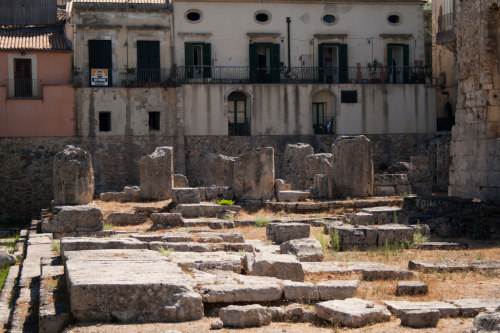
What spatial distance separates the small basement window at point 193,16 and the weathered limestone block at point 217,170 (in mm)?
10052

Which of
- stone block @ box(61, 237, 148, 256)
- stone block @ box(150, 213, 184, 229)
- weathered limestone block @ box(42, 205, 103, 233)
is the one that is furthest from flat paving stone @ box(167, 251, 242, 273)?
stone block @ box(150, 213, 184, 229)

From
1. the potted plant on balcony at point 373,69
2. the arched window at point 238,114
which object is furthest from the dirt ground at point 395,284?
the potted plant on balcony at point 373,69

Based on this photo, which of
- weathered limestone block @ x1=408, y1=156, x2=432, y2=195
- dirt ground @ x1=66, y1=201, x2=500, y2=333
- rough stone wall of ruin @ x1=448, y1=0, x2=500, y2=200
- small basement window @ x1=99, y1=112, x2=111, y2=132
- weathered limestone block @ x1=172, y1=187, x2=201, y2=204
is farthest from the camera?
small basement window @ x1=99, y1=112, x2=111, y2=132

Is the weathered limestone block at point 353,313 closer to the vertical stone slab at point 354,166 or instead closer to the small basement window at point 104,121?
the vertical stone slab at point 354,166

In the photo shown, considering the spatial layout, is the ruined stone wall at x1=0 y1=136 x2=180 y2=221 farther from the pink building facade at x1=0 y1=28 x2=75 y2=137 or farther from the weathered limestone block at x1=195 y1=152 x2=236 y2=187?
the weathered limestone block at x1=195 y1=152 x2=236 y2=187

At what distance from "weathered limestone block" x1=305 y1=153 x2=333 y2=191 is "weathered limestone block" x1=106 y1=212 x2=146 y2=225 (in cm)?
724

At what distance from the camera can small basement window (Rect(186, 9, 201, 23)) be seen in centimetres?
3669

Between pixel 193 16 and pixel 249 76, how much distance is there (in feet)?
12.6

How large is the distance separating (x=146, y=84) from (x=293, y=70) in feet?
23.5

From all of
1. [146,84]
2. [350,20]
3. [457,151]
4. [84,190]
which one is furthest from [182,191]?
[350,20]

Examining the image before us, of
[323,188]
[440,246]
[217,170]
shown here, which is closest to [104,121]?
[217,170]

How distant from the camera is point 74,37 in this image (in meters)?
35.1

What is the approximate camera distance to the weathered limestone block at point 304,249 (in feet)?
44.9

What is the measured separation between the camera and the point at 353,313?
29.8 ft
